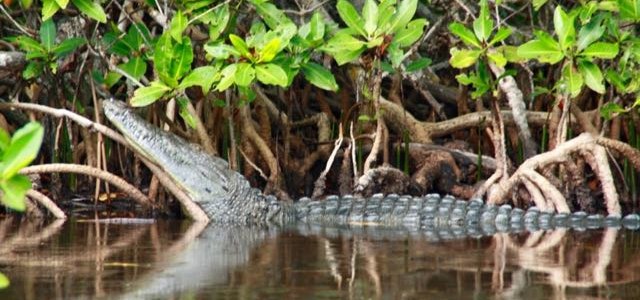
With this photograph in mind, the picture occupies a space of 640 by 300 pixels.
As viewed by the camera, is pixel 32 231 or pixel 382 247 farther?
pixel 32 231

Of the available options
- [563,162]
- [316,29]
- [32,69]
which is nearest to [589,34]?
[316,29]

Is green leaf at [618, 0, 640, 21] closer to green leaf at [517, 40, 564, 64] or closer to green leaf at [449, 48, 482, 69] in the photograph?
green leaf at [517, 40, 564, 64]

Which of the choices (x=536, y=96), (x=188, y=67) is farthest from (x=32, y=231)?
(x=536, y=96)

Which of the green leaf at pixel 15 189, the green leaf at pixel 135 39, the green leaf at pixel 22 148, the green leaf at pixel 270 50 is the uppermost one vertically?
the green leaf at pixel 135 39

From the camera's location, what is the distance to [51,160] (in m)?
8.09

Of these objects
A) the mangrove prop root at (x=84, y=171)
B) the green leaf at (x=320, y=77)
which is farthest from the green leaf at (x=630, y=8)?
the mangrove prop root at (x=84, y=171)

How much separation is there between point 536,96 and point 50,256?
4024 millimetres

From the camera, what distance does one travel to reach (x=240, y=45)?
19.1ft

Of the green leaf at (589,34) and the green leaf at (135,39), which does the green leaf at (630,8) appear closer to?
the green leaf at (589,34)

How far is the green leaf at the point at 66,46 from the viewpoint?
6.87m

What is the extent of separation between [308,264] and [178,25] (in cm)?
160

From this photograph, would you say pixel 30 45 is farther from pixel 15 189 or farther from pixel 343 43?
pixel 15 189

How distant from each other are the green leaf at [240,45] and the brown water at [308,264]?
84 centimetres

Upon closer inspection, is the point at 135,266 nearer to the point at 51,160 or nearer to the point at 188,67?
the point at 188,67
